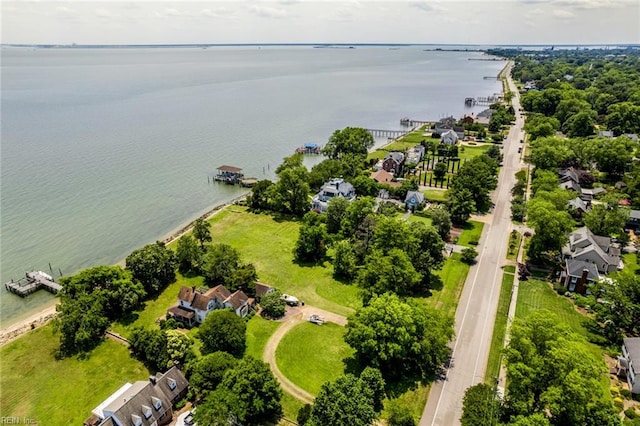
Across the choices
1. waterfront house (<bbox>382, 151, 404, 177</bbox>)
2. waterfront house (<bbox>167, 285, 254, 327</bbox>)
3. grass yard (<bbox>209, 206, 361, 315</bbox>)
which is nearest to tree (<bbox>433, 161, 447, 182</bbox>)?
waterfront house (<bbox>382, 151, 404, 177</bbox>)

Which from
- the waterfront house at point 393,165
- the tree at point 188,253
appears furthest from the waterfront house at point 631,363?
the waterfront house at point 393,165

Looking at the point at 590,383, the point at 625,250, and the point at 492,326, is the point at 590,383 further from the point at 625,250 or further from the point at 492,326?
the point at 625,250

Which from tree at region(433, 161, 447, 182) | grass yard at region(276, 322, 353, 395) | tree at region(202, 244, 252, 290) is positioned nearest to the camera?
grass yard at region(276, 322, 353, 395)

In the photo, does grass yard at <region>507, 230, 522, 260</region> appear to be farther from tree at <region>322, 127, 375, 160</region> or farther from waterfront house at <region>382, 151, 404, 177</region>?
tree at <region>322, 127, 375, 160</region>

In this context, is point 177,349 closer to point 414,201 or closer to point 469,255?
point 469,255

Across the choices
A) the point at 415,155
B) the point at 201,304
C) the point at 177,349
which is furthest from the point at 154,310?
the point at 415,155
